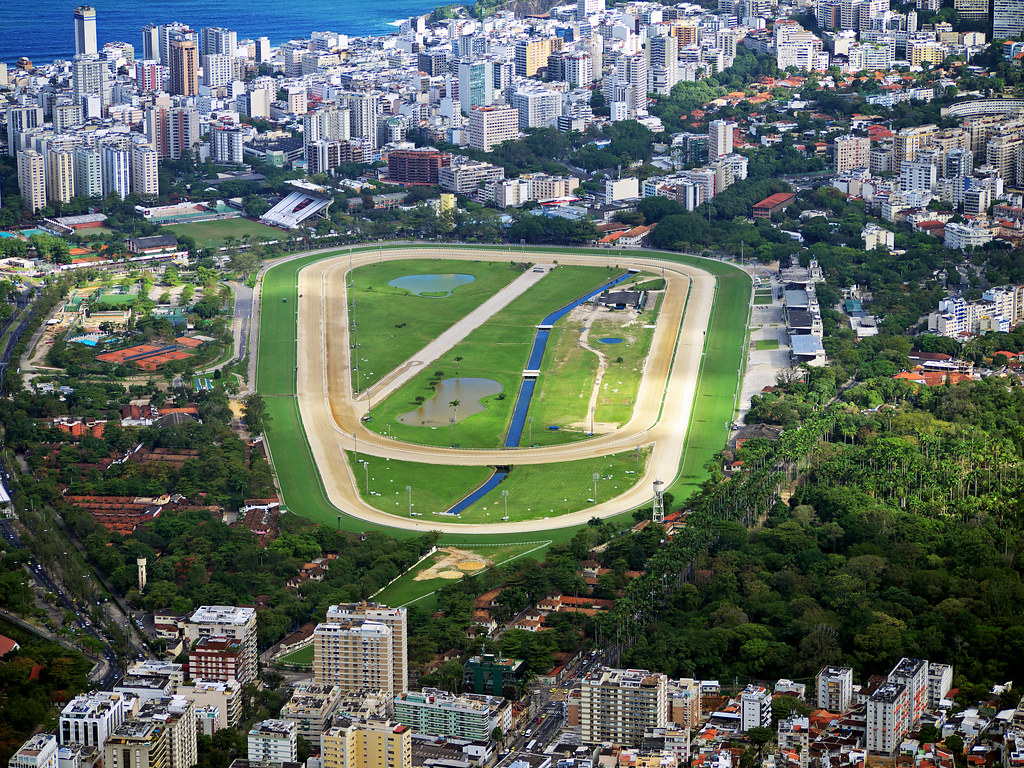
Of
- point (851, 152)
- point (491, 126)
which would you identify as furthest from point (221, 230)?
point (851, 152)

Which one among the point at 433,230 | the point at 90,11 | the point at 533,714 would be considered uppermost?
the point at 90,11

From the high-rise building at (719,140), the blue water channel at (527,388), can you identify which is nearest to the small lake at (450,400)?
the blue water channel at (527,388)

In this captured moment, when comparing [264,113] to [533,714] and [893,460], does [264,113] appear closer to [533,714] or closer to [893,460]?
[893,460]

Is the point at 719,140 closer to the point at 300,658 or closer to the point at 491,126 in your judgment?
the point at 491,126

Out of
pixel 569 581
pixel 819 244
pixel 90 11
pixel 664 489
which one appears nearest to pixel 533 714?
pixel 569 581

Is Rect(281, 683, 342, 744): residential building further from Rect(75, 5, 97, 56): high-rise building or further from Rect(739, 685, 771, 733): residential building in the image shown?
Rect(75, 5, 97, 56): high-rise building

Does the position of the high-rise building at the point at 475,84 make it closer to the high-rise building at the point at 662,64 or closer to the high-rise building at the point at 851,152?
the high-rise building at the point at 662,64
